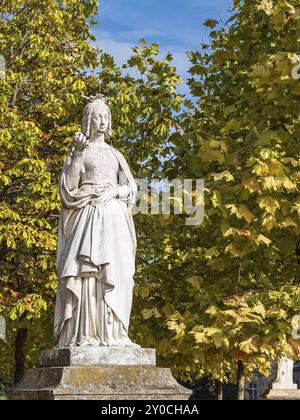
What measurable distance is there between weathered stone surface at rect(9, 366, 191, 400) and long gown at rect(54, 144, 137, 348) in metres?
0.42

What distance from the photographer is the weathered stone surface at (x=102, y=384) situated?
299 inches

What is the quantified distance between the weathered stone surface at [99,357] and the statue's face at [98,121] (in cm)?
244

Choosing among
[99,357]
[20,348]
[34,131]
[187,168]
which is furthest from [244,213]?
[20,348]

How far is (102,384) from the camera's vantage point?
25.4ft

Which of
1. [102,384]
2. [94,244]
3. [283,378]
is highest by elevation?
[94,244]

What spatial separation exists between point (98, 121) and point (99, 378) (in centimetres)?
284

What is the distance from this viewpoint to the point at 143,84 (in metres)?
17.9

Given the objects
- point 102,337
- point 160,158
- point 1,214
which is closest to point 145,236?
point 160,158

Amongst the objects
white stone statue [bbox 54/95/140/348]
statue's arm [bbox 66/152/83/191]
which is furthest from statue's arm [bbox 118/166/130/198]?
statue's arm [bbox 66/152/83/191]

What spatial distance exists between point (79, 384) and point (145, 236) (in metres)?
9.59

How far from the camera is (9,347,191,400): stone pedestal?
25.0 feet

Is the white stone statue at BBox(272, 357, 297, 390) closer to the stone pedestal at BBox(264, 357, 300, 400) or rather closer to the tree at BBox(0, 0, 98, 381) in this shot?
the stone pedestal at BBox(264, 357, 300, 400)

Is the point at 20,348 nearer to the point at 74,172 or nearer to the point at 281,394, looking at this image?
the point at 281,394
